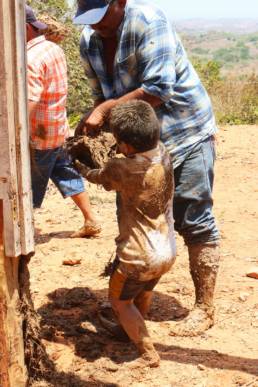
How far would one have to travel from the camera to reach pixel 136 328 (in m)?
3.21

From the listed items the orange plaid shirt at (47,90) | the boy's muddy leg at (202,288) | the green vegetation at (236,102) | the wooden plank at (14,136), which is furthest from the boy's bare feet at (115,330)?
the green vegetation at (236,102)

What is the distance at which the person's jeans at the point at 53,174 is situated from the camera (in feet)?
16.2

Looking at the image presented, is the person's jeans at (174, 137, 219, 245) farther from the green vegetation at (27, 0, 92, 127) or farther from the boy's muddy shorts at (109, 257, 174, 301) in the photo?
the green vegetation at (27, 0, 92, 127)

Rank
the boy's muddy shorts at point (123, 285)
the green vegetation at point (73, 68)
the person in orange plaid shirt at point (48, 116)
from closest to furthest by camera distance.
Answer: the boy's muddy shorts at point (123, 285)
the person in orange plaid shirt at point (48, 116)
the green vegetation at point (73, 68)

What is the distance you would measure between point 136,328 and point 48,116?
2.14 metres

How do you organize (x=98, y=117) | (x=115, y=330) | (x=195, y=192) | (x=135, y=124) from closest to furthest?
(x=135, y=124) < (x=98, y=117) < (x=195, y=192) < (x=115, y=330)

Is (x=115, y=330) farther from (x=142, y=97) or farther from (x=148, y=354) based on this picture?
(x=142, y=97)

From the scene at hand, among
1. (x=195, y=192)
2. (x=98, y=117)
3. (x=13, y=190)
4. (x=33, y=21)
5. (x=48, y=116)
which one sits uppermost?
(x=33, y=21)

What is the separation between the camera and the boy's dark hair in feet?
9.57

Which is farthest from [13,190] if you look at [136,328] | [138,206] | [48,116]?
[48,116]

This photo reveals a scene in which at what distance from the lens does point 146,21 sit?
3148 mm

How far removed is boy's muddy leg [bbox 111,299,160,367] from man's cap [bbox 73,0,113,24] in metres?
1.45

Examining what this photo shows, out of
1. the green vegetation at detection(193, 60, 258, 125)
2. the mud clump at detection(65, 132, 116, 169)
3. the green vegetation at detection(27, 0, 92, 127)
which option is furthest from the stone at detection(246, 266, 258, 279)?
the green vegetation at detection(27, 0, 92, 127)

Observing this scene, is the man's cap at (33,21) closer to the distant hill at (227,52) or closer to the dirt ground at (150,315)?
the dirt ground at (150,315)
